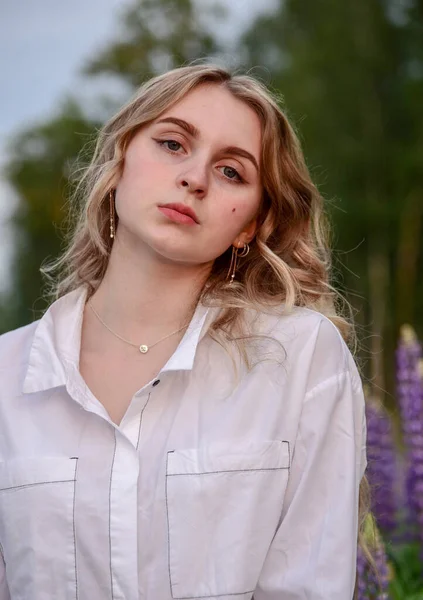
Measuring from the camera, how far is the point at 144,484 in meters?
2.81

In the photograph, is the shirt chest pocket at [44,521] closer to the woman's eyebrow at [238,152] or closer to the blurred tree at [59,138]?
the woman's eyebrow at [238,152]

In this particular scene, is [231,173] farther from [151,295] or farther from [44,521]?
[44,521]

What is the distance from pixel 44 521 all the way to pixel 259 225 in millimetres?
1123

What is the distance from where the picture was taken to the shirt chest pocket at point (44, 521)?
2.79 meters

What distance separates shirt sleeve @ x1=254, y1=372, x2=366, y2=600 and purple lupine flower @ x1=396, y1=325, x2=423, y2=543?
1440 millimetres

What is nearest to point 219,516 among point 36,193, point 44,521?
point 44,521

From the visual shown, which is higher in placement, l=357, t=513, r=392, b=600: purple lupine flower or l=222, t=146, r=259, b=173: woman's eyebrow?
l=222, t=146, r=259, b=173: woman's eyebrow

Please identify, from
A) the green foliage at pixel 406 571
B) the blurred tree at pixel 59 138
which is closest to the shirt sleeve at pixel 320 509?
the green foliage at pixel 406 571

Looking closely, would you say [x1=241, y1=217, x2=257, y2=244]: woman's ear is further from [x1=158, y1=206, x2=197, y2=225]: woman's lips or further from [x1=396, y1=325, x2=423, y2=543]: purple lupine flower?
[x1=396, y1=325, x2=423, y2=543]: purple lupine flower

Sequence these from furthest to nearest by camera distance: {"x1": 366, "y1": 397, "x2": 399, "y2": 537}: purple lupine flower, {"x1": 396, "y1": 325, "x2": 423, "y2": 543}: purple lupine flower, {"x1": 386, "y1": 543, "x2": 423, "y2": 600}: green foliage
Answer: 1. {"x1": 366, "y1": 397, "x2": 399, "y2": 537}: purple lupine flower
2. {"x1": 396, "y1": 325, "x2": 423, "y2": 543}: purple lupine flower
3. {"x1": 386, "y1": 543, "x2": 423, "y2": 600}: green foliage

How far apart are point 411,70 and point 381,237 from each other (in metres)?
3.10

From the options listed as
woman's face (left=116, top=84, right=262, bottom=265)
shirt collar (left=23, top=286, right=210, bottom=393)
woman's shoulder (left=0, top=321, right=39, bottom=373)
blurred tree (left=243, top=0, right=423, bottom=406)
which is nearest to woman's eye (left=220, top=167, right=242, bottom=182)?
woman's face (left=116, top=84, right=262, bottom=265)

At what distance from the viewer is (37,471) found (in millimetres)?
2818

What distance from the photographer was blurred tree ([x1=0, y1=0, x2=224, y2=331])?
22.4 metres
